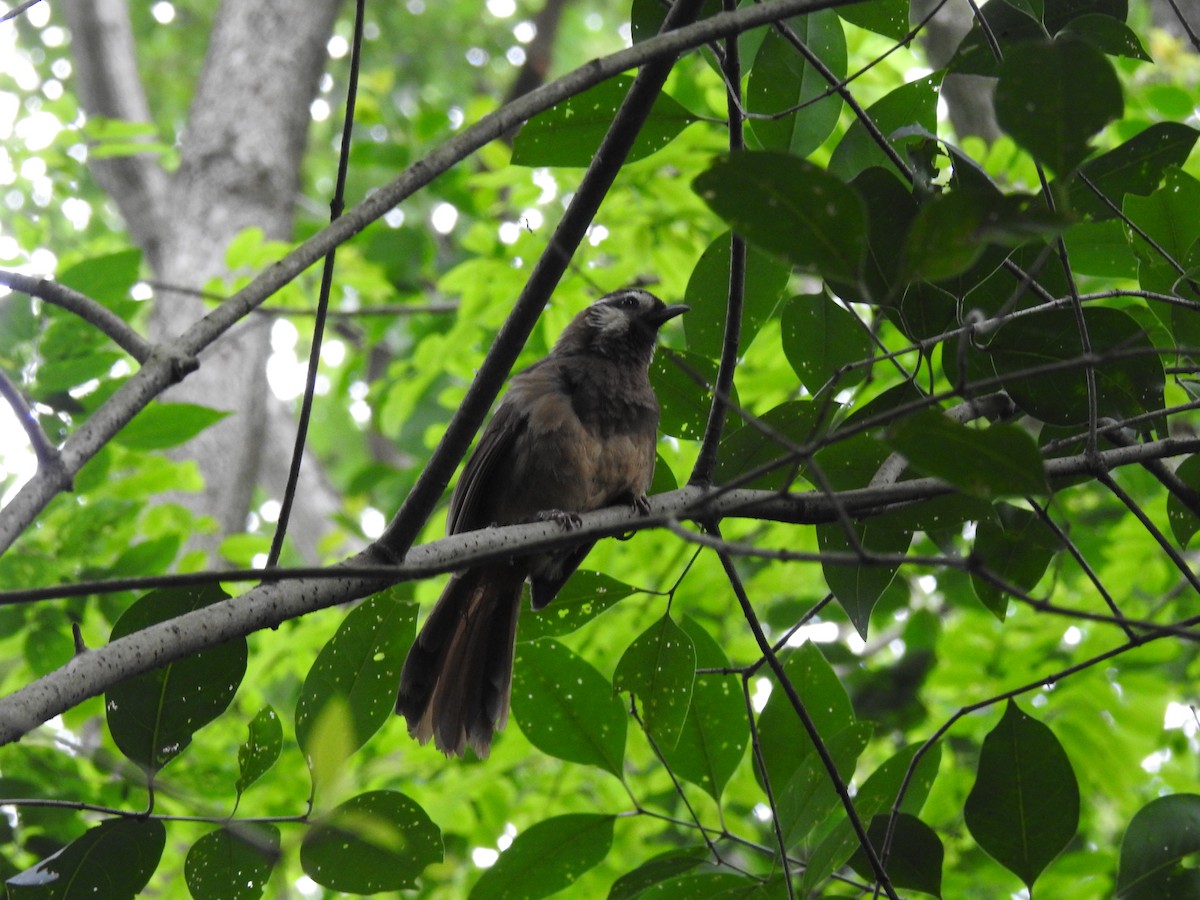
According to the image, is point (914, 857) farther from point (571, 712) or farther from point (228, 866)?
point (228, 866)

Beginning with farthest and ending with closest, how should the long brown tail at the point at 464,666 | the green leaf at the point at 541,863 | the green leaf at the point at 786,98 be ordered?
the long brown tail at the point at 464,666
the green leaf at the point at 786,98
the green leaf at the point at 541,863

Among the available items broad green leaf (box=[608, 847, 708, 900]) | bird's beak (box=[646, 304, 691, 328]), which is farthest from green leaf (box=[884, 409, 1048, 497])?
bird's beak (box=[646, 304, 691, 328])

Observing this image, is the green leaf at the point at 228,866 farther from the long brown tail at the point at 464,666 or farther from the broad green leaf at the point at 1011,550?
the broad green leaf at the point at 1011,550

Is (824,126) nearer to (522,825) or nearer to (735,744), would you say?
(735,744)

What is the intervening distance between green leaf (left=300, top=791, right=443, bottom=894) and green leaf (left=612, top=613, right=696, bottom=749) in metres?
0.61

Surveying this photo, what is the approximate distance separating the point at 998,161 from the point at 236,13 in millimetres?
5863

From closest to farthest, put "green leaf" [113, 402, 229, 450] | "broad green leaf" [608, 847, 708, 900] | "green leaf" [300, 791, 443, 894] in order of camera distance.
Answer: "green leaf" [300, 791, 443, 894] → "broad green leaf" [608, 847, 708, 900] → "green leaf" [113, 402, 229, 450]

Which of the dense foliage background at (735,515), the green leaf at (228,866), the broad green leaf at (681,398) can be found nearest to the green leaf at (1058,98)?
the dense foliage background at (735,515)

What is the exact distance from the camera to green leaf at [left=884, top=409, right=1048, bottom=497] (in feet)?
4.94

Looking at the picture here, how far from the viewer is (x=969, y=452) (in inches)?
60.1

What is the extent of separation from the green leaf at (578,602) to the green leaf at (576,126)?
96 cm

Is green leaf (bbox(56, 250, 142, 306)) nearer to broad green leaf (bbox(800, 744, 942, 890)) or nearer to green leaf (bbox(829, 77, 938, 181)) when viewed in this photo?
green leaf (bbox(829, 77, 938, 181))

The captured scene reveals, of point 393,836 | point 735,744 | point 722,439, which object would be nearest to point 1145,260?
point 722,439

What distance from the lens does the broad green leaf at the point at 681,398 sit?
2850 mm
